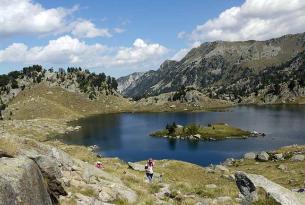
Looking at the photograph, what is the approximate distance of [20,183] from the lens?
58.4 ft

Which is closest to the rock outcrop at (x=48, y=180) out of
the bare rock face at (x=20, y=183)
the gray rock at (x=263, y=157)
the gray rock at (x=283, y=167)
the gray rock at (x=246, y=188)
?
the bare rock face at (x=20, y=183)

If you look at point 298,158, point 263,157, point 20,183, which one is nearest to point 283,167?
point 298,158

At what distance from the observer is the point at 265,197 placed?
758 inches

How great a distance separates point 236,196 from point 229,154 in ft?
414

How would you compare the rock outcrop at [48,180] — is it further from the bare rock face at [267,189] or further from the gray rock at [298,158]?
the gray rock at [298,158]

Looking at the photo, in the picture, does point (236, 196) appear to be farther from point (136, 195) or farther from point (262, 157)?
point (262, 157)

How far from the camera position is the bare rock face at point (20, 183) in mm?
16938

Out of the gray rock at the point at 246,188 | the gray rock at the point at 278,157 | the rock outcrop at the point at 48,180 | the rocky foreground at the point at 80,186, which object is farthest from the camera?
the gray rock at the point at 278,157

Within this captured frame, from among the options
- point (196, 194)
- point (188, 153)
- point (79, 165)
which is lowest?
point (188, 153)

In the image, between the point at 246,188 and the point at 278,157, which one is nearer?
the point at 246,188

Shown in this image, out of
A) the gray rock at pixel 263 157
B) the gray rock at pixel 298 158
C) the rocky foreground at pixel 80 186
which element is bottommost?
the gray rock at pixel 263 157

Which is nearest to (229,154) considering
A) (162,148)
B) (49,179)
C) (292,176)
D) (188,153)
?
(188,153)

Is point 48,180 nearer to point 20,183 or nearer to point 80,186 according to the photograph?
point 80,186

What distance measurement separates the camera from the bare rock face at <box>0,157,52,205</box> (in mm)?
16938
